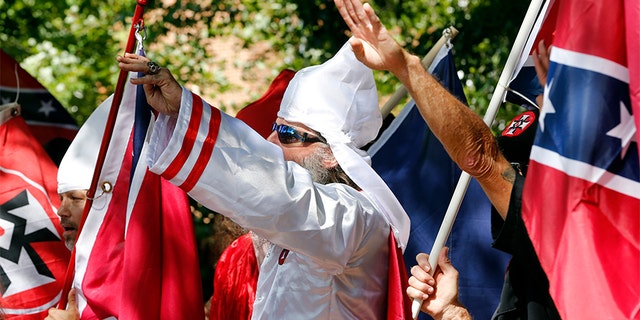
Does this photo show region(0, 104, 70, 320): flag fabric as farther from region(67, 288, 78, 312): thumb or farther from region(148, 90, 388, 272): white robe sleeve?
region(148, 90, 388, 272): white robe sleeve

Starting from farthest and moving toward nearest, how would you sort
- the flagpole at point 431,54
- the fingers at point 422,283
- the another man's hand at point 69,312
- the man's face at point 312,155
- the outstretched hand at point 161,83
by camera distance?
the flagpole at point 431,54 → the another man's hand at point 69,312 → the man's face at point 312,155 → the fingers at point 422,283 → the outstretched hand at point 161,83

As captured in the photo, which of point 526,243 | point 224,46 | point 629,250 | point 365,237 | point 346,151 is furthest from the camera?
point 224,46

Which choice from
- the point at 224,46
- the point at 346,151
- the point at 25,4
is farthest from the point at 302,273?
the point at 224,46

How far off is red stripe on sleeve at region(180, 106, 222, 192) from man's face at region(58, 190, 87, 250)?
1728 mm

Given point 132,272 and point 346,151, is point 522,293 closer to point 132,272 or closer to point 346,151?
point 346,151

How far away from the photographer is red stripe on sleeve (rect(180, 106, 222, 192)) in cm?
283

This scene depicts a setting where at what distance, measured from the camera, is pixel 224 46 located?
40.9ft

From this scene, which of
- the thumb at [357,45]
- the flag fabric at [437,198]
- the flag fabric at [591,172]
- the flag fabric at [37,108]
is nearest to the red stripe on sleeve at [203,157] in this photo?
the thumb at [357,45]

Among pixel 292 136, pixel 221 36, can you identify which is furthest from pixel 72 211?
pixel 221 36

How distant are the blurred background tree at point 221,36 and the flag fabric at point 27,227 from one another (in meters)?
1.59

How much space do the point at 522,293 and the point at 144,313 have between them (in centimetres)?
144

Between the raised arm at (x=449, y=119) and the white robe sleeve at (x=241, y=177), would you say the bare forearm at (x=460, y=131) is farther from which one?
the white robe sleeve at (x=241, y=177)

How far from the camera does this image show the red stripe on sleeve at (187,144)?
112 inches

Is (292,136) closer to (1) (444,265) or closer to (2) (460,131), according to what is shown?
(1) (444,265)
